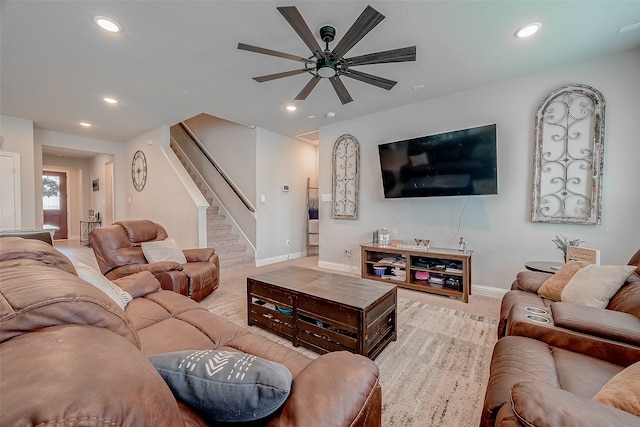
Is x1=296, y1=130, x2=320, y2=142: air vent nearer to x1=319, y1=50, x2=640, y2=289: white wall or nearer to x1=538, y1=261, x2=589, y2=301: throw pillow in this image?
x1=319, y1=50, x2=640, y2=289: white wall

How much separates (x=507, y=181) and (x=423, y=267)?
148 cm

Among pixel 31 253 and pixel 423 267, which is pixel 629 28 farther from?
pixel 31 253

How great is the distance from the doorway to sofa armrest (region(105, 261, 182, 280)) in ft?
27.1

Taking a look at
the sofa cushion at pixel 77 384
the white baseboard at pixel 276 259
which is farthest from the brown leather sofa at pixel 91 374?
the white baseboard at pixel 276 259

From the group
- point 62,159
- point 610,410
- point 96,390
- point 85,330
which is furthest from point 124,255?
point 62,159

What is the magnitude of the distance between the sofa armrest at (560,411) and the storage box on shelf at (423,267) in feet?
8.70

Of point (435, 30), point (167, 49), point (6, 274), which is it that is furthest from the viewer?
point (167, 49)

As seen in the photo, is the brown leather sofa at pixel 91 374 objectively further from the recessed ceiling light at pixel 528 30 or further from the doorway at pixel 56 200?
the doorway at pixel 56 200

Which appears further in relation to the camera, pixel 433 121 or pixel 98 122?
pixel 98 122

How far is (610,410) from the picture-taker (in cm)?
69

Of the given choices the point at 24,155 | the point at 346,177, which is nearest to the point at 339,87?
the point at 346,177

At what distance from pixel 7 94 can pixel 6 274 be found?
189 inches

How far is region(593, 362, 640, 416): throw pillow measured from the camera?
751 millimetres

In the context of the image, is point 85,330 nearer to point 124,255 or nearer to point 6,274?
point 6,274
